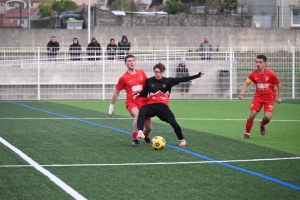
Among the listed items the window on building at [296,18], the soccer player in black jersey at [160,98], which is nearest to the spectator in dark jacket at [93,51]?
the soccer player in black jersey at [160,98]

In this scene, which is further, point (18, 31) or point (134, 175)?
point (18, 31)

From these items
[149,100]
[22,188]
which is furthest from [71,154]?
[22,188]

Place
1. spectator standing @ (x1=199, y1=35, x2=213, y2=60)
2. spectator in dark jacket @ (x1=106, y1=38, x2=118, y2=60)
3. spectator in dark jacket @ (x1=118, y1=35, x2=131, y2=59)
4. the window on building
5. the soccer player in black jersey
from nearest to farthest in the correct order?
1. the soccer player in black jersey
2. spectator in dark jacket @ (x1=106, y1=38, x2=118, y2=60)
3. spectator in dark jacket @ (x1=118, y1=35, x2=131, y2=59)
4. spectator standing @ (x1=199, y1=35, x2=213, y2=60)
5. the window on building

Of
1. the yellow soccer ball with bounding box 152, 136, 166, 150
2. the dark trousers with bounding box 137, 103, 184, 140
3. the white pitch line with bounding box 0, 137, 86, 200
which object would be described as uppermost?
the dark trousers with bounding box 137, 103, 184, 140

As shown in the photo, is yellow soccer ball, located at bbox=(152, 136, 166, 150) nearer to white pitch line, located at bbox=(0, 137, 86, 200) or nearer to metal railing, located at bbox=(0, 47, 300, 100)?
white pitch line, located at bbox=(0, 137, 86, 200)

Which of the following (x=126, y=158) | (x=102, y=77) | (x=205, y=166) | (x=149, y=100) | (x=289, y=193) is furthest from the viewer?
(x=102, y=77)

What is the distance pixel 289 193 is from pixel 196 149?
13.0ft

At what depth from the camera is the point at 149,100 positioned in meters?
12.2

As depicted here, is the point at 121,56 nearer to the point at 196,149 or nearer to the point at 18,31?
the point at 18,31

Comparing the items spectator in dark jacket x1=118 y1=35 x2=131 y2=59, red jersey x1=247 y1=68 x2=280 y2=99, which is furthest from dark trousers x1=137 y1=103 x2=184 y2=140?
spectator in dark jacket x1=118 y1=35 x2=131 y2=59

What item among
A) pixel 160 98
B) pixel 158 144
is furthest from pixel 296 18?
pixel 158 144

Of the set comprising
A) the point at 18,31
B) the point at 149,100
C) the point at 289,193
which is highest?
the point at 18,31

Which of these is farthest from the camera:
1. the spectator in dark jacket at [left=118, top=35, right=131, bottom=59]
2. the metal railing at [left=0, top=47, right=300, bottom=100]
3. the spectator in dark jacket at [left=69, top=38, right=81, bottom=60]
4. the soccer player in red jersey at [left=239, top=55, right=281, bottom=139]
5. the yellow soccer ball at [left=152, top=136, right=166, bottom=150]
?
the spectator in dark jacket at [left=118, top=35, right=131, bottom=59]

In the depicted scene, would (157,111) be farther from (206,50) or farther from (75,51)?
(206,50)
